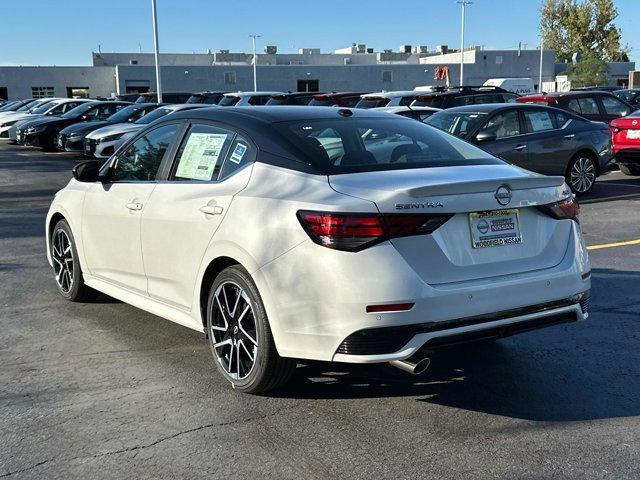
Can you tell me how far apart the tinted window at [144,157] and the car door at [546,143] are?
7.75 m

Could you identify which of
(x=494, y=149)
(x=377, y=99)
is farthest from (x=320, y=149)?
(x=377, y=99)

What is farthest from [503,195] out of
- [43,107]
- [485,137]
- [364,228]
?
[43,107]

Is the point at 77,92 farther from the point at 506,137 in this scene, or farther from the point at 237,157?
the point at 237,157

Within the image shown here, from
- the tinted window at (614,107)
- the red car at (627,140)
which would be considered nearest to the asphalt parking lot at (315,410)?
the red car at (627,140)

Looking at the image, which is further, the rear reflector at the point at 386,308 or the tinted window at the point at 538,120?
the tinted window at the point at 538,120

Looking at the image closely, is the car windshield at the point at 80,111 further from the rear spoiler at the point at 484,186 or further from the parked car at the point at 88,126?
the rear spoiler at the point at 484,186

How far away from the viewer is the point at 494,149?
11.6 meters

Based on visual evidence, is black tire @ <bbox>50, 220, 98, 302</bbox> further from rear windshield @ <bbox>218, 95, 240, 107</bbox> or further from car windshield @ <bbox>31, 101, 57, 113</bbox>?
car windshield @ <bbox>31, 101, 57, 113</bbox>

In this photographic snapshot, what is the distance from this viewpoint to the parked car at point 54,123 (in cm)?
2320

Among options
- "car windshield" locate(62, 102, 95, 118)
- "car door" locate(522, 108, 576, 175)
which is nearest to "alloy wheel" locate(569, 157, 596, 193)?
"car door" locate(522, 108, 576, 175)

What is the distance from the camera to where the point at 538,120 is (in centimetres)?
1220

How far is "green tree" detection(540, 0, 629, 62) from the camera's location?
80.2 metres

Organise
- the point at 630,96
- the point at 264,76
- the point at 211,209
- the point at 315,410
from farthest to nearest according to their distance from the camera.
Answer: the point at 264,76, the point at 630,96, the point at 211,209, the point at 315,410

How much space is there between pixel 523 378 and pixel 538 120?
845 cm
